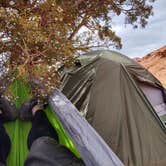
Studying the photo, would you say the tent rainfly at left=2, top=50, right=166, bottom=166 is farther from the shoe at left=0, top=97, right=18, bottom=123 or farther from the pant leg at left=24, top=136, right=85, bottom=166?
the pant leg at left=24, top=136, right=85, bottom=166

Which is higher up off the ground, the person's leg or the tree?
the tree

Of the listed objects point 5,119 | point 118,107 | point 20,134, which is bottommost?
point 118,107

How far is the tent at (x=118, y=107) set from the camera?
5527 mm

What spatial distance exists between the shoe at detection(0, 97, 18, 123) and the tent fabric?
489mm

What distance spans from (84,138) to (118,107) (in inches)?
88.4

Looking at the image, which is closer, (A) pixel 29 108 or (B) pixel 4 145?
(B) pixel 4 145

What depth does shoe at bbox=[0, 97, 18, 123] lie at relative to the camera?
4.37 m

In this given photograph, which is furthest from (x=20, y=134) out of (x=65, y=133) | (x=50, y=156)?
(x=50, y=156)

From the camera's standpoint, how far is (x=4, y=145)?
4.27m

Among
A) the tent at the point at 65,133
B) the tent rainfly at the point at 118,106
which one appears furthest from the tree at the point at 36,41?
the tent rainfly at the point at 118,106

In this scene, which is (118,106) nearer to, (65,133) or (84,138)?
(65,133)

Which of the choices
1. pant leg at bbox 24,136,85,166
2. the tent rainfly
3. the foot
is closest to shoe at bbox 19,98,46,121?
the foot

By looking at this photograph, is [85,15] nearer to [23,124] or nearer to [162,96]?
[162,96]

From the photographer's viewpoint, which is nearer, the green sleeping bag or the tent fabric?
the tent fabric
